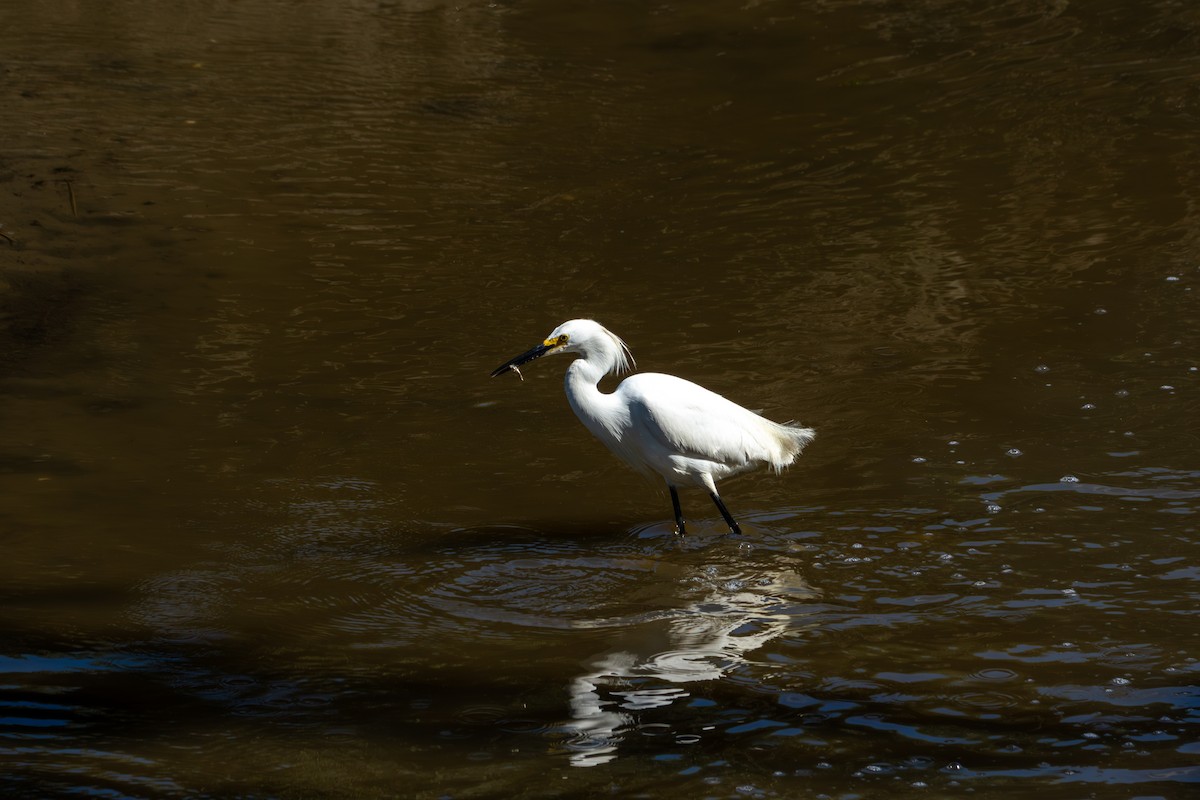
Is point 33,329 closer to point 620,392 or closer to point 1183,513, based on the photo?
point 620,392

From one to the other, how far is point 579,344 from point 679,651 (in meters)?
1.61

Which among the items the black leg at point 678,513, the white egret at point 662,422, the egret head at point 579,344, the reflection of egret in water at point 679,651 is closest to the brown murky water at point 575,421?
the reflection of egret in water at point 679,651

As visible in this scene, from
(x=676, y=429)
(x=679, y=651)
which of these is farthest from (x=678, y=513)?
(x=679, y=651)

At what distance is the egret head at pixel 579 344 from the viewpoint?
18.7 feet

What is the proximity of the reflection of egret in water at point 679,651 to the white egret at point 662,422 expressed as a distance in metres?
0.52

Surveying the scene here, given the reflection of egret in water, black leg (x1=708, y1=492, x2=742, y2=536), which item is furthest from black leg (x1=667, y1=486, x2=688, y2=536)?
the reflection of egret in water

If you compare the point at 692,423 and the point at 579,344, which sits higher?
the point at 579,344

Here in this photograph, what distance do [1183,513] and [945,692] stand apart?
179 cm

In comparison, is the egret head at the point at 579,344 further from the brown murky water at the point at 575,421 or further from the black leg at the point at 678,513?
the brown murky water at the point at 575,421

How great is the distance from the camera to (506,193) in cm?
959

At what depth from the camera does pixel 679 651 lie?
15.3 feet

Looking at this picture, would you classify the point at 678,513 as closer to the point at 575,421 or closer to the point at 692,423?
the point at 692,423

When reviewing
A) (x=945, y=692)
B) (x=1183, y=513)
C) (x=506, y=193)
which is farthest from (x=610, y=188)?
(x=945, y=692)

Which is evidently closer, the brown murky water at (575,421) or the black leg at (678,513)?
the brown murky water at (575,421)
